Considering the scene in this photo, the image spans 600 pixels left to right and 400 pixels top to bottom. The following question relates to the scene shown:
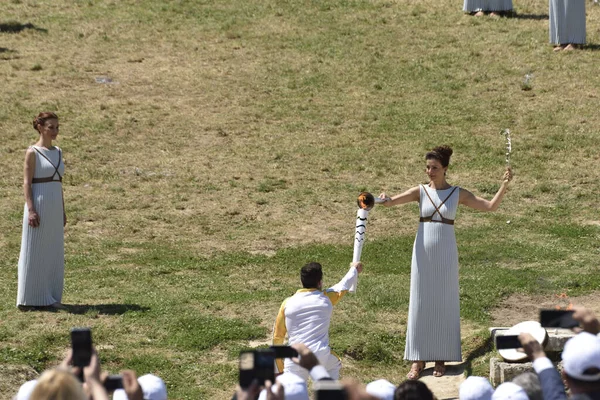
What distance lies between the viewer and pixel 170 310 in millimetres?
12555

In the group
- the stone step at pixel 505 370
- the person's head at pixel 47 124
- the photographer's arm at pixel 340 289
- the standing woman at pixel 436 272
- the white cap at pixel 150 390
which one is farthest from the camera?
the person's head at pixel 47 124

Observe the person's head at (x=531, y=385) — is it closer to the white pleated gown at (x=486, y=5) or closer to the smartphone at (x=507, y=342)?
the smartphone at (x=507, y=342)

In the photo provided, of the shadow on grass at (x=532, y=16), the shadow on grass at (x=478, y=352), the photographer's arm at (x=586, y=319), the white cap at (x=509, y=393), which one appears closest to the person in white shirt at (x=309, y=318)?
the shadow on grass at (x=478, y=352)

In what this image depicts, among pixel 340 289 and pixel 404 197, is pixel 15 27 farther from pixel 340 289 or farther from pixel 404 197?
pixel 340 289

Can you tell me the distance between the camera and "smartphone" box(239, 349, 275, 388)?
226 inches

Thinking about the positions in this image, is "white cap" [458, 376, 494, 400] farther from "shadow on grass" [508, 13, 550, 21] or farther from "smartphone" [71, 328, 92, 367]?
"shadow on grass" [508, 13, 550, 21]

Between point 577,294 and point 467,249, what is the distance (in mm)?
2662

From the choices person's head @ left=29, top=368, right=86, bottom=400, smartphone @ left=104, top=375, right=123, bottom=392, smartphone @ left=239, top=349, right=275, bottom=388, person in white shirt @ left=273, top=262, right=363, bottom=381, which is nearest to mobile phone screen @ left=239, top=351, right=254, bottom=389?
smartphone @ left=239, top=349, right=275, bottom=388

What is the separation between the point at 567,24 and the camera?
2386 cm

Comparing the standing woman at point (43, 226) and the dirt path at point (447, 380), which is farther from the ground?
the standing woman at point (43, 226)

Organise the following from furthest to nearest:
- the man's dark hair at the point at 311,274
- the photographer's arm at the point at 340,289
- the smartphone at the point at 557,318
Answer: the photographer's arm at the point at 340,289 → the man's dark hair at the point at 311,274 → the smartphone at the point at 557,318

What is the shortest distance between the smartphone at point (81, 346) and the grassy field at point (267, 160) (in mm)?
4280

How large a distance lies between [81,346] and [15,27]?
22.3 m

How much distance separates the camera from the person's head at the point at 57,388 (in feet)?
15.1
